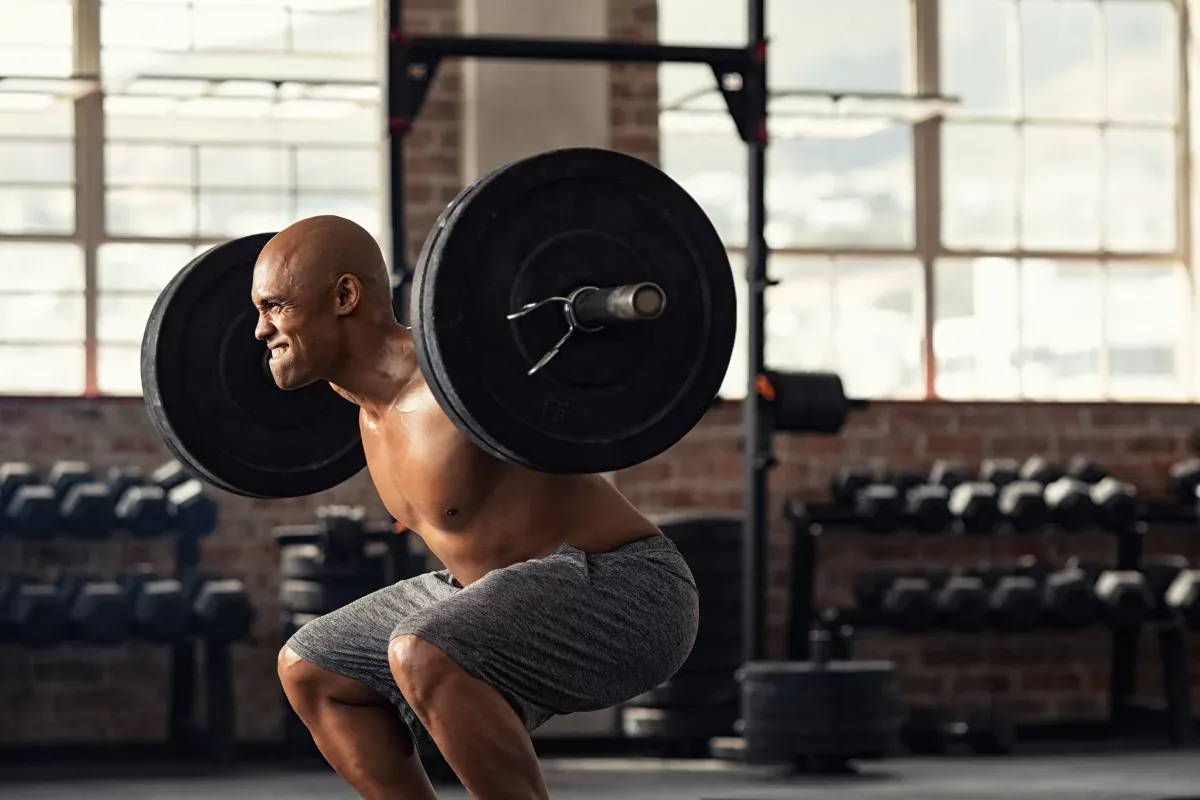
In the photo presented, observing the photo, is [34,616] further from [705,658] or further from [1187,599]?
[1187,599]

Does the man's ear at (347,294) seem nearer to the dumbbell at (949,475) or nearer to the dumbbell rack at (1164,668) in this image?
the dumbbell at (949,475)

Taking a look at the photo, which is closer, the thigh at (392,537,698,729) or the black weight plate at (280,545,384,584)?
the thigh at (392,537,698,729)

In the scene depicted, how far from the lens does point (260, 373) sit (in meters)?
2.60

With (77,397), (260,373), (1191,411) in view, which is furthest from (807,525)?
(260,373)

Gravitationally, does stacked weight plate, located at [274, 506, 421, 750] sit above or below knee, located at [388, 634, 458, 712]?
below

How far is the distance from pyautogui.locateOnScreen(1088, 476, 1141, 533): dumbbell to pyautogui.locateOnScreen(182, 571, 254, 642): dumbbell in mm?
2755

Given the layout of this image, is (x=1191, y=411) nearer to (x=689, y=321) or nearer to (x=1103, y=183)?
(x=1103, y=183)

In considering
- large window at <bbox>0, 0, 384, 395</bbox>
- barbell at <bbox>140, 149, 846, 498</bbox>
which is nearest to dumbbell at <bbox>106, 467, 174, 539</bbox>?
large window at <bbox>0, 0, 384, 395</bbox>

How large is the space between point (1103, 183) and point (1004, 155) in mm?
418

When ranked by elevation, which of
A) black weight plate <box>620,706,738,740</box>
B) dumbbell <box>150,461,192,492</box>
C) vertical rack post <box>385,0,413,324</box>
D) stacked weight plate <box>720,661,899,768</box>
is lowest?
black weight plate <box>620,706,738,740</box>

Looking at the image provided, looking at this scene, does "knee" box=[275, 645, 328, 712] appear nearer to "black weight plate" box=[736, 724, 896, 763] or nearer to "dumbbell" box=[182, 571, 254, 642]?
"black weight plate" box=[736, 724, 896, 763]

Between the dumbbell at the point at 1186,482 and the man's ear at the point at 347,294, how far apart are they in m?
4.39

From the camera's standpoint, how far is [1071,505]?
5.85 metres

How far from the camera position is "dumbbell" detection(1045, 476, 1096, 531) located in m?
5.85
